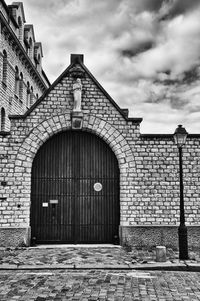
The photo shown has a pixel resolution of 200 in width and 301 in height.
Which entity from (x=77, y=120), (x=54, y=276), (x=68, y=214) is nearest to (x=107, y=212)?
(x=68, y=214)

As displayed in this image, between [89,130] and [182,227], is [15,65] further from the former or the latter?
[182,227]

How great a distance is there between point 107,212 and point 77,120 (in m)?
3.34

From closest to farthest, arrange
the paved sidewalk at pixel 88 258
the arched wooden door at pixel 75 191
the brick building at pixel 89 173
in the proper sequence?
the paved sidewalk at pixel 88 258 < the brick building at pixel 89 173 < the arched wooden door at pixel 75 191

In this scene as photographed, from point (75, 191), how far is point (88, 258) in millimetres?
2879

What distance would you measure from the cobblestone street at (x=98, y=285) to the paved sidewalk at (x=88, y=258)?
296mm

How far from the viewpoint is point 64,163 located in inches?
444

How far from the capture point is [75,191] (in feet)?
36.7

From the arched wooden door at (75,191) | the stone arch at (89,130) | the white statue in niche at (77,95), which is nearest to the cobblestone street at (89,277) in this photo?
the arched wooden door at (75,191)

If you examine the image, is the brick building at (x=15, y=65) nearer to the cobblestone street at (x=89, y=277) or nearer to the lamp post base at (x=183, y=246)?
the cobblestone street at (x=89, y=277)

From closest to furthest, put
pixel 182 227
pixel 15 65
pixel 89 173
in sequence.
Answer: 1. pixel 182 227
2. pixel 89 173
3. pixel 15 65

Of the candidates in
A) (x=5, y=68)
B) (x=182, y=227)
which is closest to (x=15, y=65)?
(x=5, y=68)

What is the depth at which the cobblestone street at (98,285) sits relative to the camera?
19.1ft

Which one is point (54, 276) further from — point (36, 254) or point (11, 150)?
point (11, 150)

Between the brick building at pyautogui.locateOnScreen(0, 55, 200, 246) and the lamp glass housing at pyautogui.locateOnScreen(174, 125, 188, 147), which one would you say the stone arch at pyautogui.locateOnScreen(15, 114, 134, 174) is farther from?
the lamp glass housing at pyautogui.locateOnScreen(174, 125, 188, 147)
